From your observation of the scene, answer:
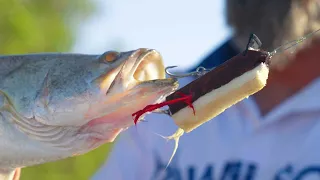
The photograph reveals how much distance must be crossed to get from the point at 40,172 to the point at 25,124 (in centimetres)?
1225

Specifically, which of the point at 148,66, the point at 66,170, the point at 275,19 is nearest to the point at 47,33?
the point at 66,170

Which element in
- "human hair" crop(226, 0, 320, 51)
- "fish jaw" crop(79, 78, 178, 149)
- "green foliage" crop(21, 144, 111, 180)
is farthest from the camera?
"green foliage" crop(21, 144, 111, 180)

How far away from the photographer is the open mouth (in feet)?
6.59

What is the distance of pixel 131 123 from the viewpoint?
1972 mm

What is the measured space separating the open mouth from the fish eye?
5 centimetres

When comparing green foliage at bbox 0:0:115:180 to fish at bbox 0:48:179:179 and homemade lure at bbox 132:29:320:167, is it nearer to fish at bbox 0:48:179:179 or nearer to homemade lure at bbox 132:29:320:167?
fish at bbox 0:48:179:179

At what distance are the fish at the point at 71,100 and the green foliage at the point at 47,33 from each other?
403 inches

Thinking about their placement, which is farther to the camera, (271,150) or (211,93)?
(271,150)

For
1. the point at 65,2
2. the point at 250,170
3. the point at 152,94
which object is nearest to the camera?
the point at 152,94

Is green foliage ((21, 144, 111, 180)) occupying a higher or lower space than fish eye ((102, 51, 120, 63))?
higher

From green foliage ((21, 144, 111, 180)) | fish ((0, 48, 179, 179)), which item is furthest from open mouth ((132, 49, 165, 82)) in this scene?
green foliage ((21, 144, 111, 180))

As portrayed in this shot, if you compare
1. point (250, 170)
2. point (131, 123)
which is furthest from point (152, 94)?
point (250, 170)

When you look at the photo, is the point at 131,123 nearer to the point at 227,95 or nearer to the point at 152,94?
the point at 152,94

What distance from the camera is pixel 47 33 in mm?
16531
